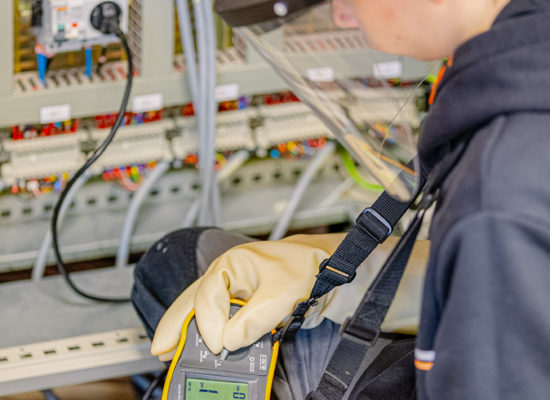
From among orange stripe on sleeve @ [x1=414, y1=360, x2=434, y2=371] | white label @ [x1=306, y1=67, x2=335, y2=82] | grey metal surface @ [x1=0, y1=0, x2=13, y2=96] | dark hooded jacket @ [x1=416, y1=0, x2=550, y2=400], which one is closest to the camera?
dark hooded jacket @ [x1=416, y1=0, x2=550, y2=400]

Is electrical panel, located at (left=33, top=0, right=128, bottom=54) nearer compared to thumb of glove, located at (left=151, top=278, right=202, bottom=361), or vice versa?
thumb of glove, located at (left=151, top=278, right=202, bottom=361)

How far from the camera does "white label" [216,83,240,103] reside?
1.79 meters

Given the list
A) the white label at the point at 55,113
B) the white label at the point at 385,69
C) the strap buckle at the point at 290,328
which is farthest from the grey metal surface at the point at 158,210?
the white label at the point at 385,69

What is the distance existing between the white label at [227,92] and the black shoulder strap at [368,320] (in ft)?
2.89

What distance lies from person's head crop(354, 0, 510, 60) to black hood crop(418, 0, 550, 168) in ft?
0.08

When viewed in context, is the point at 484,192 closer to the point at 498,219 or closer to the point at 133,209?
the point at 498,219

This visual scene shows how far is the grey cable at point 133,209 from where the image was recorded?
192cm

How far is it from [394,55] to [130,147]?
3.62 ft

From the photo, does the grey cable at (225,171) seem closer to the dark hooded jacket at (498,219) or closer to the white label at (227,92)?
the white label at (227,92)

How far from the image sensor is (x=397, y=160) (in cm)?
94

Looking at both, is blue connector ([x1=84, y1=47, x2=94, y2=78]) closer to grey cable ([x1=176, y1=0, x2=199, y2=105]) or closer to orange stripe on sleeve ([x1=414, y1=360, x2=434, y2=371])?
grey cable ([x1=176, y1=0, x2=199, y2=105])

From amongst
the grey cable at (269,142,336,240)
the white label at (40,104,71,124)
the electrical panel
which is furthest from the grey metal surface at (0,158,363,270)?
the electrical panel

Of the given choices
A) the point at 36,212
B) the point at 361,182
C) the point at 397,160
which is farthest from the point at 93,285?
the point at 397,160

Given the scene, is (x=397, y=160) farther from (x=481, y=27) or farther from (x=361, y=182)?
(x=361, y=182)
